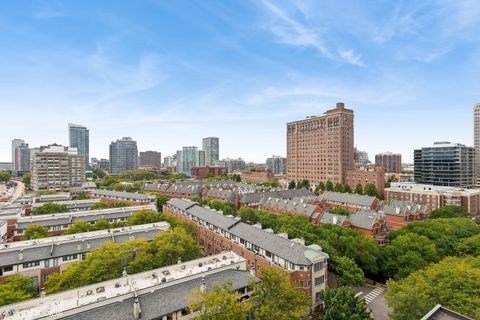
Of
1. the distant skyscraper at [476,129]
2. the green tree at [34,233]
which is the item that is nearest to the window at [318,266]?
the green tree at [34,233]

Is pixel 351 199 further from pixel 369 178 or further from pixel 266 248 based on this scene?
pixel 266 248

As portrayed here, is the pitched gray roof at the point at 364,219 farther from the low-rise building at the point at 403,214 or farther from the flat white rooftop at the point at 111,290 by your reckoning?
the flat white rooftop at the point at 111,290

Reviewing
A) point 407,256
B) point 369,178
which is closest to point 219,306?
point 407,256

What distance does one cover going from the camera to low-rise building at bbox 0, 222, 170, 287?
37.8 meters

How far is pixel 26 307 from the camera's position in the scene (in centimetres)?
2491

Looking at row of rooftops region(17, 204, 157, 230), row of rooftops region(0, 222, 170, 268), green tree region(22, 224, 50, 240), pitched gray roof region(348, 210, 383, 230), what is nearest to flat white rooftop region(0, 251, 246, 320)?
row of rooftops region(0, 222, 170, 268)

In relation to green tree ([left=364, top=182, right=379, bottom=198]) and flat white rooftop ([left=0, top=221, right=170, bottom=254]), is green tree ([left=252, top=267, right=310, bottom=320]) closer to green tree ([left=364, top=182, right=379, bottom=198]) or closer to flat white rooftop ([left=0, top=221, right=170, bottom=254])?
flat white rooftop ([left=0, top=221, right=170, bottom=254])

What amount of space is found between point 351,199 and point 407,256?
4712 centimetres

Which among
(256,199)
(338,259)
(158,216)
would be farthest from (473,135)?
(158,216)

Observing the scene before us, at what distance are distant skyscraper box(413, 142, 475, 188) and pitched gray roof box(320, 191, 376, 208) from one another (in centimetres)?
6876

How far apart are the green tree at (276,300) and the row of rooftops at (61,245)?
2917 cm

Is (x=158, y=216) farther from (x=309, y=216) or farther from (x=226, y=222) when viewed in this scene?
(x=309, y=216)

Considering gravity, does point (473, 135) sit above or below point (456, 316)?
above

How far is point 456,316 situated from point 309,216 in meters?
52.3
